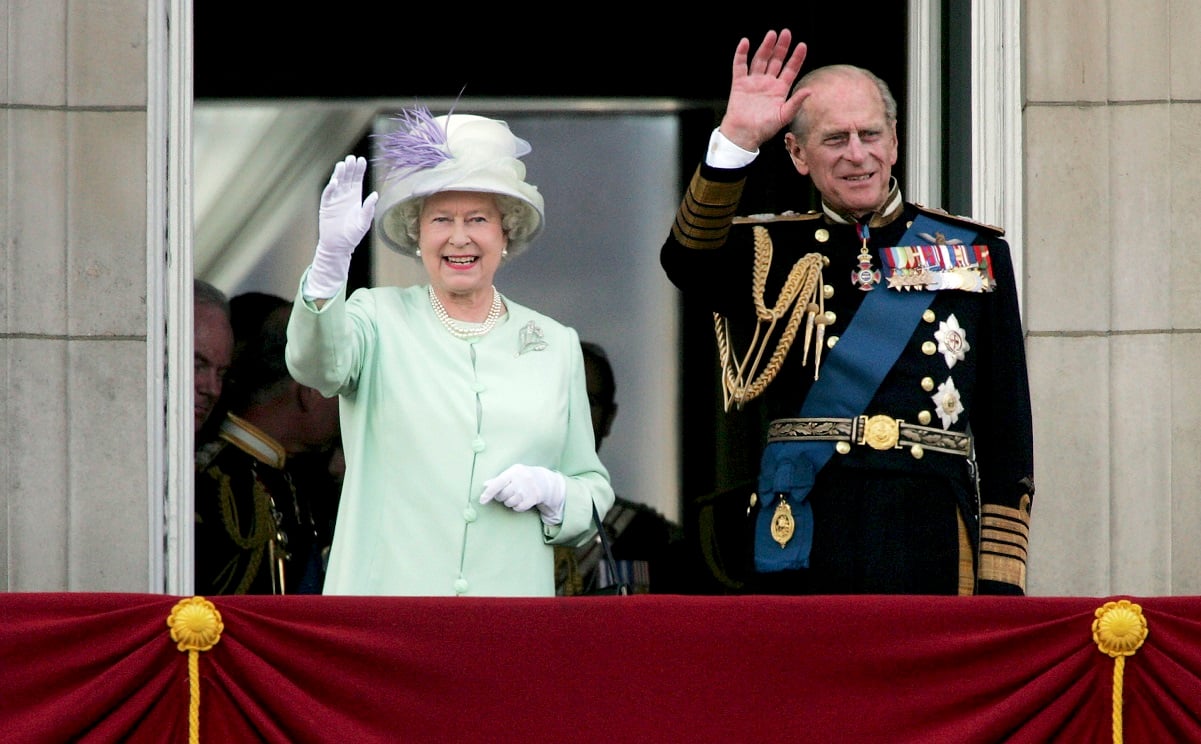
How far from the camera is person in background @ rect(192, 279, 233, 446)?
5895 millimetres

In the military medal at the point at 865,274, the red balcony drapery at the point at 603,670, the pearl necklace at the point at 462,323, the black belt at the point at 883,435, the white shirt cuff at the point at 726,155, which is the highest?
the white shirt cuff at the point at 726,155

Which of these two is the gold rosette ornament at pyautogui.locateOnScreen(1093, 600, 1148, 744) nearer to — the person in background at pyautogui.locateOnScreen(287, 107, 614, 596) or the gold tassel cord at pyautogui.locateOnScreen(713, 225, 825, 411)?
the gold tassel cord at pyautogui.locateOnScreen(713, 225, 825, 411)

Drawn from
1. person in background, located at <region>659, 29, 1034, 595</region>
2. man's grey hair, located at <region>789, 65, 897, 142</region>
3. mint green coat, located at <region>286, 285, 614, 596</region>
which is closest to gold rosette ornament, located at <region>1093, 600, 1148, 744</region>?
person in background, located at <region>659, 29, 1034, 595</region>

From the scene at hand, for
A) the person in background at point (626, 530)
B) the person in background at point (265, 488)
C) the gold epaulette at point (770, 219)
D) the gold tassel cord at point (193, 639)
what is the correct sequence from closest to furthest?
the gold tassel cord at point (193, 639)
the gold epaulette at point (770, 219)
the person in background at point (265, 488)
the person in background at point (626, 530)

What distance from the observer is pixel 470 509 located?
13.5ft

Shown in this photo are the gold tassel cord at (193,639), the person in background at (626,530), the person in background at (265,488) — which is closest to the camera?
the gold tassel cord at (193,639)

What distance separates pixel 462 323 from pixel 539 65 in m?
3.81

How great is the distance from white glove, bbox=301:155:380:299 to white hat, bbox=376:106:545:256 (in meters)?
0.29

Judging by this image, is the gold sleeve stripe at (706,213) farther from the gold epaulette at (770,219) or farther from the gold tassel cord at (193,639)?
the gold tassel cord at (193,639)

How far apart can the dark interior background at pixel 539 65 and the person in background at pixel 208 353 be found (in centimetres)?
156

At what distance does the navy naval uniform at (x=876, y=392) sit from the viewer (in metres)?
4.15

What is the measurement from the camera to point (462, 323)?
4.28 m

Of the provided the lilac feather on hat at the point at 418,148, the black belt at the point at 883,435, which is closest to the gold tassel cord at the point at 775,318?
the black belt at the point at 883,435

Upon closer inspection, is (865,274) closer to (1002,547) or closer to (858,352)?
(858,352)
